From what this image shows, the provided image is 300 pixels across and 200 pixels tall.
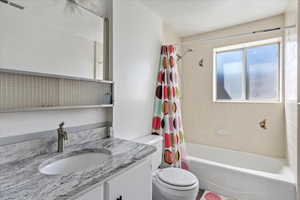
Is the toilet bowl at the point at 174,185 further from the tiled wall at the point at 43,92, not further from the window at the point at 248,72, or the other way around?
the window at the point at 248,72

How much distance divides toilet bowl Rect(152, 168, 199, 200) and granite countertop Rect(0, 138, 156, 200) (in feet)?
1.75

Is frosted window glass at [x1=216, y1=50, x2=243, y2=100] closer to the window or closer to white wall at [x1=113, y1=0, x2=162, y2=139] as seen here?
the window

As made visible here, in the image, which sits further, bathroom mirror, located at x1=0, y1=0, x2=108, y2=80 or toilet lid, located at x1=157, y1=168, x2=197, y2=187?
toilet lid, located at x1=157, y1=168, x2=197, y2=187

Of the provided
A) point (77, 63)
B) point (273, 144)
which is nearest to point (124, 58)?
point (77, 63)

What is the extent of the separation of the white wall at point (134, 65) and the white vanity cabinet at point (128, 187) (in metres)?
0.60

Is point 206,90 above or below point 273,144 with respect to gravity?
above

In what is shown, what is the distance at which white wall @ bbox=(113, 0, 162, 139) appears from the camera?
→ 158 centimetres

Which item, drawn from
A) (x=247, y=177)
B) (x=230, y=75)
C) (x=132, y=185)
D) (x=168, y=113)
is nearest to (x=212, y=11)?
(x=230, y=75)

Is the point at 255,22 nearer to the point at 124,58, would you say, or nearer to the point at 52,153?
the point at 124,58

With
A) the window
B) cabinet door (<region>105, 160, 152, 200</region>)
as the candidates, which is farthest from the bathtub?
cabinet door (<region>105, 160, 152, 200</region>)

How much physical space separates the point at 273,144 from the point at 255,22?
5.89 ft

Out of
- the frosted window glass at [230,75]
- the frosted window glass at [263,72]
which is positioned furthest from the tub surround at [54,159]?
the frosted window glass at [263,72]

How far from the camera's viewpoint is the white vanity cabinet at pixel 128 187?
2.50ft

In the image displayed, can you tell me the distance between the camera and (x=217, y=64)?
2.70m
